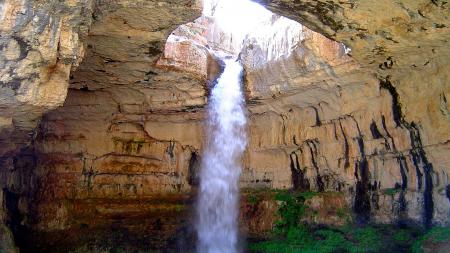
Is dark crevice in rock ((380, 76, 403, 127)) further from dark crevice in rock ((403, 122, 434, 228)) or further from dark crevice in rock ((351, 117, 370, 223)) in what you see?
dark crevice in rock ((351, 117, 370, 223))

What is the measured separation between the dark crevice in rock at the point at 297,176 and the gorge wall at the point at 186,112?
0.06 m

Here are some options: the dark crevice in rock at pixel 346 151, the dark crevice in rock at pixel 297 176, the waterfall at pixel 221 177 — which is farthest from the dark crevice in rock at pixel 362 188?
the waterfall at pixel 221 177

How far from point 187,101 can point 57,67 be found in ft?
19.8

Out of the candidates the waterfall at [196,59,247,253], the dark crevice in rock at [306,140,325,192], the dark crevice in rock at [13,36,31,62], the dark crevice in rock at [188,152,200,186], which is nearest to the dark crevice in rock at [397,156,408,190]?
the dark crevice in rock at [306,140,325,192]

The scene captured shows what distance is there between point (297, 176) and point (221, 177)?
2.58 metres

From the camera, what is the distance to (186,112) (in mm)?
13164

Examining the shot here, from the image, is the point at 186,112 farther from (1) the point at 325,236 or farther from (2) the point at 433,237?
(2) the point at 433,237

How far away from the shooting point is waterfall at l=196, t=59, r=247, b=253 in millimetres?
13273

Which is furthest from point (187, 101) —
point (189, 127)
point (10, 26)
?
point (10, 26)

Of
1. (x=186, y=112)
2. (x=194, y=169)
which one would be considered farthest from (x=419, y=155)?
(x=194, y=169)

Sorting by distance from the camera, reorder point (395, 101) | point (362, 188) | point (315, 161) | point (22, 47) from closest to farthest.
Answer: point (22, 47) → point (395, 101) → point (362, 188) → point (315, 161)

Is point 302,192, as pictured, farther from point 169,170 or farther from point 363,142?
point 169,170

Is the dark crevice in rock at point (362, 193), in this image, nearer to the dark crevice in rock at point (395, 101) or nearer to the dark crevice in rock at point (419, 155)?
the dark crevice in rock at point (419, 155)

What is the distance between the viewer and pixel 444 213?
9.92 metres
